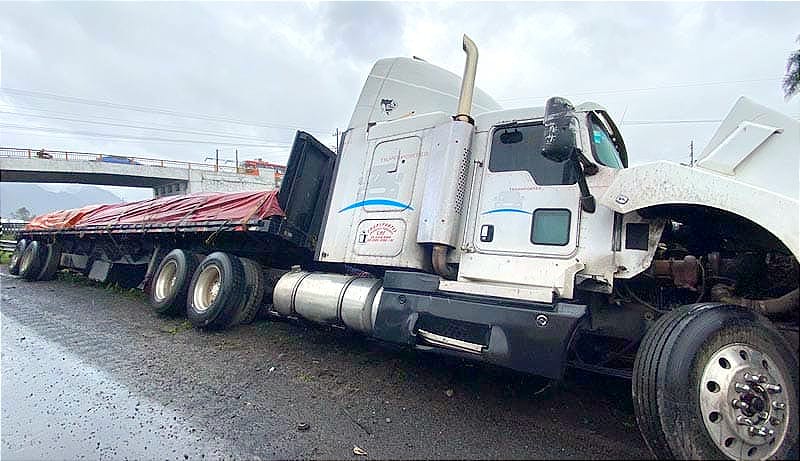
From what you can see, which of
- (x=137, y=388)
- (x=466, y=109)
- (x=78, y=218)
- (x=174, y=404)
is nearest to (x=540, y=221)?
(x=466, y=109)

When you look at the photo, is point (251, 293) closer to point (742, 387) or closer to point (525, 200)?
point (525, 200)

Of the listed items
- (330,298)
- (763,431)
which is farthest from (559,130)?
(330,298)

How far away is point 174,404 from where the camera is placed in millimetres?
3240

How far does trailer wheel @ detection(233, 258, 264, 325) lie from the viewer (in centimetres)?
541

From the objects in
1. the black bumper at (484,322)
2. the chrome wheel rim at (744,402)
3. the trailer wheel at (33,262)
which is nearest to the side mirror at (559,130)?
the black bumper at (484,322)

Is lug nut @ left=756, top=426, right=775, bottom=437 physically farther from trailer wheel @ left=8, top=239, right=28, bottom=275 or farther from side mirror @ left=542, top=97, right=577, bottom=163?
trailer wheel @ left=8, top=239, right=28, bottom=275

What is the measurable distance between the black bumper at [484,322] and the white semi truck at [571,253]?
1 centimetres

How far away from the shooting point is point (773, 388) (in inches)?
85.4

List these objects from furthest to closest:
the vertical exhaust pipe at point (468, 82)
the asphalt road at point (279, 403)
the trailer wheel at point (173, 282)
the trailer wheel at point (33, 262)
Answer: the trailer wheel at point (33, 262) < the trailer wheel at point (173, 282) < the vertical exhaust pipe at point (468, 82) < the asphalt road at point (279, 403)

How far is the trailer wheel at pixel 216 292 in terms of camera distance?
203 inches

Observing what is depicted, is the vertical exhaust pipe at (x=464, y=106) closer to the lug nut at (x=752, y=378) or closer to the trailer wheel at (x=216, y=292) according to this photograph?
the lug nut at (x=752, y=378)

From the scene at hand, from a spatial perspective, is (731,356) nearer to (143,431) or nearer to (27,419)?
(143,431)

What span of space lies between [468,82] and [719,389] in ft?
9.86

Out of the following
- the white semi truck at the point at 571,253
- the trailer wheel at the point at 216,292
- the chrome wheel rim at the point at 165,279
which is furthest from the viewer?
the chrome wheel rim at the point at 165,279
